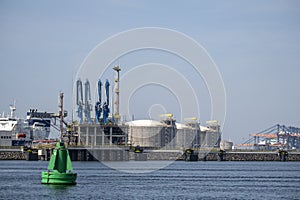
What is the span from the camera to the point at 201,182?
389 ft

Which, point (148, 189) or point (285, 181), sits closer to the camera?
point (148, 189)

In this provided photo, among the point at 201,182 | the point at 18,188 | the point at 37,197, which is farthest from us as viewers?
the point at 201,182

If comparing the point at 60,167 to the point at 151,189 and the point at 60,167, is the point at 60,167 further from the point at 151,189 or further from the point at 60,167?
the point at 151,189

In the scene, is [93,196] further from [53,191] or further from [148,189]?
[148,189]

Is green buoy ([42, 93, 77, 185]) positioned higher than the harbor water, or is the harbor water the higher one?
green buoy ([42, 93, 77, 185])

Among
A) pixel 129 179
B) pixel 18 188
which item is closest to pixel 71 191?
pixel 18 188

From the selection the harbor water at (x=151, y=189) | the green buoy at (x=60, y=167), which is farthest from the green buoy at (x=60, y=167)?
the harbor water at (x=151, y=189)

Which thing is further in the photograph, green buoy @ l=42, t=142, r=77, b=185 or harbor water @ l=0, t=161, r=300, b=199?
green buoy @ l=42, t=142, r=77, b=185

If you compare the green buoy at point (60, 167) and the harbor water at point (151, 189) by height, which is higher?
the green buoy at point (60, 167)

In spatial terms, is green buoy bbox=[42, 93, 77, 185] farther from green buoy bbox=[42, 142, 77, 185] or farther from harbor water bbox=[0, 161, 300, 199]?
harbor water bbox=[0, 161, 300, 199]

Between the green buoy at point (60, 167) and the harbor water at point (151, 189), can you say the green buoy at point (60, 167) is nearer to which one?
the green buoy at point (60, 167)

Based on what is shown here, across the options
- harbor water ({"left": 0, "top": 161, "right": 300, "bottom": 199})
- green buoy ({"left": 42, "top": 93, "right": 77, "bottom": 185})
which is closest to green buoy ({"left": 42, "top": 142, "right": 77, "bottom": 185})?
green buoy ({"left": 42, "top": 93, "right": 77, "bottom": 185})

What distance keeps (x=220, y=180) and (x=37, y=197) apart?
45367 mm

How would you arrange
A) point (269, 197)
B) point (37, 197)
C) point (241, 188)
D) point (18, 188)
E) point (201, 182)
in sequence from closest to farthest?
A: point (37, 197) → point (269, 197) → point (18, 188) → point (241, 188) → point (201, 182)
